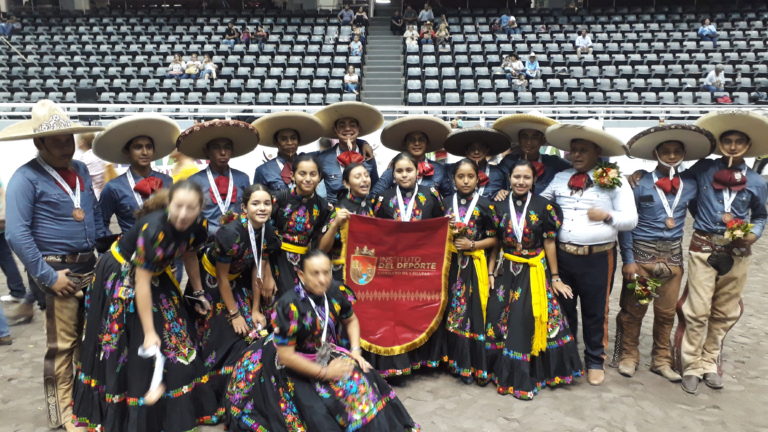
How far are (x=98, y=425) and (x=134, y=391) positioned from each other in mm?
344

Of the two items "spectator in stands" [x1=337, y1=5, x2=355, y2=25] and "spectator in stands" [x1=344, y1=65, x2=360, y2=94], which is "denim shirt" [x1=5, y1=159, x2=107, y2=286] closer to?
"spectator in stands" [x1=344, y1=65, x2=360, y2=94]

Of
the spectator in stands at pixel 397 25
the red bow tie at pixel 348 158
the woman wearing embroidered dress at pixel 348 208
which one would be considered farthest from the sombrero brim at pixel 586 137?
the spectator in stands at pixel 397 25

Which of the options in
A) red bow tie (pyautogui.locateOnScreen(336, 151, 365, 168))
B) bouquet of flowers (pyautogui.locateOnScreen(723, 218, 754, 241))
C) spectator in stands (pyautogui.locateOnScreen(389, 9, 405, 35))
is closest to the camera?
bouquet of flowers (pyautogui.locateOnScreen(723, 218, 754, 241))

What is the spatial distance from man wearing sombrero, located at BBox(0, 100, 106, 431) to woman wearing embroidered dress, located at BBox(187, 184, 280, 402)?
0.65 meters

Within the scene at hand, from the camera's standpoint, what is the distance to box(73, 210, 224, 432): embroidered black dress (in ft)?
8.89

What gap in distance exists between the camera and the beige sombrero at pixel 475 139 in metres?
3.94

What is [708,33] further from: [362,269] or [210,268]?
[210,268]

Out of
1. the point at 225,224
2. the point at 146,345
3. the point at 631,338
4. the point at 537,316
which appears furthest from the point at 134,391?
the point at 631,338

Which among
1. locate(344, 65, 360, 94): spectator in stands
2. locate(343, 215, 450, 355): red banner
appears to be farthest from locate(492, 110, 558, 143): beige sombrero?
locate(344, 65, 360, 94): spectator in stands

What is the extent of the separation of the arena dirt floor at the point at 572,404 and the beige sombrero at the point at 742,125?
1.64 metres

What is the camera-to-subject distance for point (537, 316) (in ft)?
11.5

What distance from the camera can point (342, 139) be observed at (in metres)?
4.36

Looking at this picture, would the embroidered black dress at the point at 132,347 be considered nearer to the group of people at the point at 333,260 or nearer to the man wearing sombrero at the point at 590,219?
the group of people at the point at 333,260

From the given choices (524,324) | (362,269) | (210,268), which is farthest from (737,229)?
(210,268)
